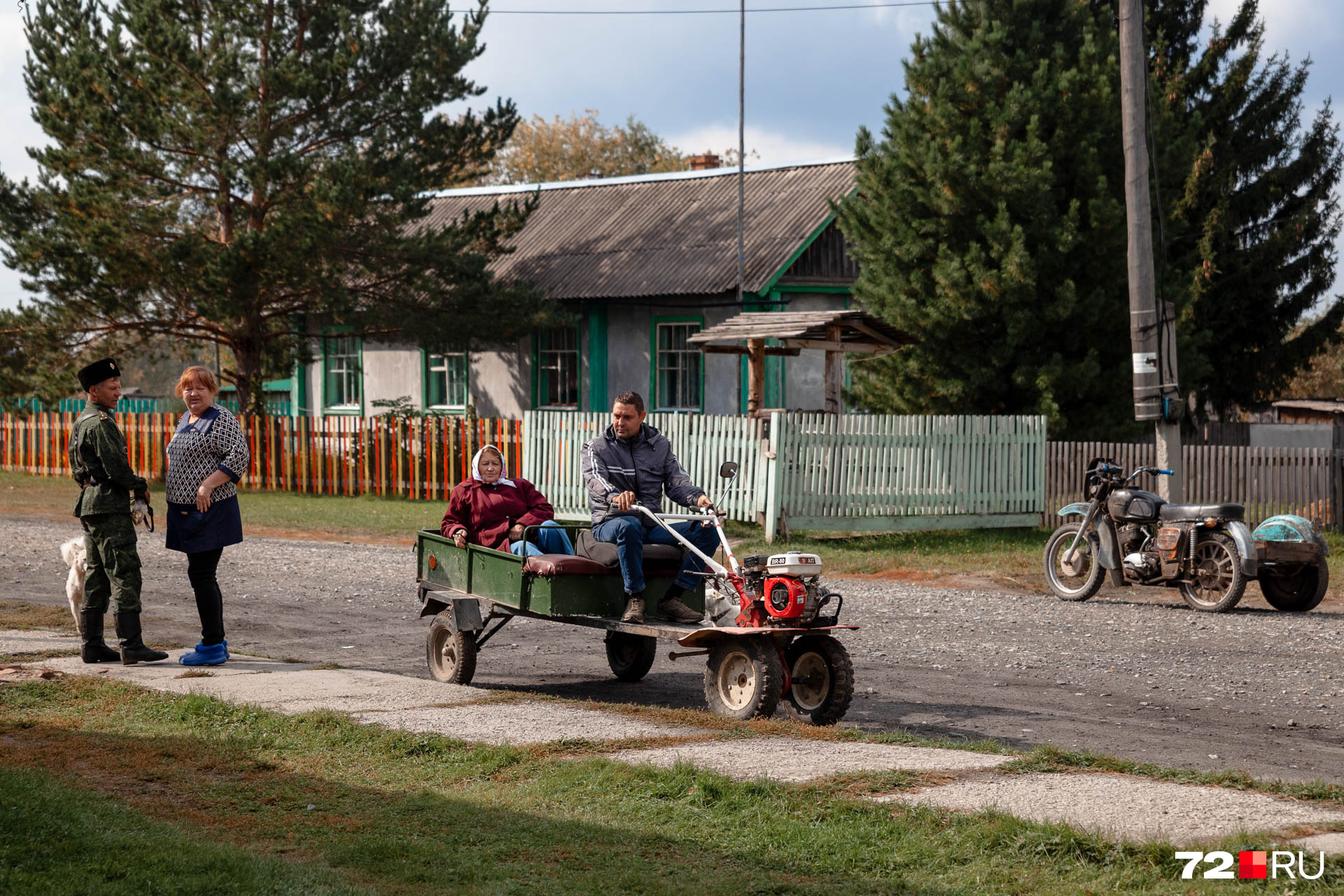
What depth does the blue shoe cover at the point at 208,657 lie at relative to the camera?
9.36 metres

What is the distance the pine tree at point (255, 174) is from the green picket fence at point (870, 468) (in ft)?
30.0

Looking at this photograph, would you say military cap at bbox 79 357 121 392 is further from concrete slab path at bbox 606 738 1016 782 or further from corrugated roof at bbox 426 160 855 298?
corrugated roof at bbox 426 160 855 298

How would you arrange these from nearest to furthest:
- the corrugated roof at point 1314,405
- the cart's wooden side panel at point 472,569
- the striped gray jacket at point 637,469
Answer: the cart's wooden side panel at point 472,569, the striped gray jacket at point 637,469, the corrugated roof at point 1314,405

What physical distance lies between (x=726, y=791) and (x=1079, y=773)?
1.55 m

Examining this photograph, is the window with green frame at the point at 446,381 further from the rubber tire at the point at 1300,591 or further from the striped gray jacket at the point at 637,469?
the striped gray jacket at the point at 637,469

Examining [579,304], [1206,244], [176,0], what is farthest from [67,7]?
[1206,244]

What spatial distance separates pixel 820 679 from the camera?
8.09m

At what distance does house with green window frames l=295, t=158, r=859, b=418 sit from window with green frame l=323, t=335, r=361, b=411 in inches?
1.5

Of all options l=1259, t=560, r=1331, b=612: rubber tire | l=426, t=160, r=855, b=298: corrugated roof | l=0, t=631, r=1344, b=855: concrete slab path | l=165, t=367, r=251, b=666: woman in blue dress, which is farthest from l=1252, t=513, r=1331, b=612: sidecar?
l=426, t=160, r=855, b=298: corrugated roof

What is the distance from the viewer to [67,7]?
90.9 feet

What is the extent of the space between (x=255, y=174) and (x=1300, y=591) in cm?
1976

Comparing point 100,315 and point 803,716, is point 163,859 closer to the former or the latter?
point 803,716

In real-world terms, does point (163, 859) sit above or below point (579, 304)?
below

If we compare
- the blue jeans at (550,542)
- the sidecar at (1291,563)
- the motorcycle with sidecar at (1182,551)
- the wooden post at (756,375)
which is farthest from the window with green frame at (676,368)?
the blue jeans at (550,542)
